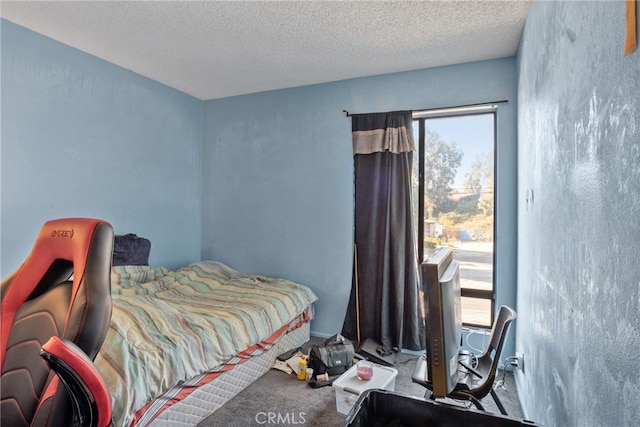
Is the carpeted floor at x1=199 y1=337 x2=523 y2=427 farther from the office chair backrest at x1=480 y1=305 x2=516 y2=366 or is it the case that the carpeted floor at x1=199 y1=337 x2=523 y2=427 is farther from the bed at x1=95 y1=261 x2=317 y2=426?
the office chair backrest at x1=480 y1=305 x2=516 y2=366

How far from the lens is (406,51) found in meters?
2.90

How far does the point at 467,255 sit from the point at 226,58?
2.69m

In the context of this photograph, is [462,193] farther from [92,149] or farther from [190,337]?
[92,149]

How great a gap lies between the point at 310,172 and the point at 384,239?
1.04 meters

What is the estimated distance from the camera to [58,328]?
1.14 metres

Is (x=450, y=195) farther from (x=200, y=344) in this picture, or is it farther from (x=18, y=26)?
(x=18, y=26)

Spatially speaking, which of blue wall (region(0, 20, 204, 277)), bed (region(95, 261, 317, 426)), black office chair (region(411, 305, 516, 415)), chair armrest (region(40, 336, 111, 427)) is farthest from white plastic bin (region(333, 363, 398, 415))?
blue wall (region(0, 20, 204, 277))

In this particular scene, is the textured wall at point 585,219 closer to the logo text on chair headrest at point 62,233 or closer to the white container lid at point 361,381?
the white container lid at point 361,381

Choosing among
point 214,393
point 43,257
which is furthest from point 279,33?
point 214,393

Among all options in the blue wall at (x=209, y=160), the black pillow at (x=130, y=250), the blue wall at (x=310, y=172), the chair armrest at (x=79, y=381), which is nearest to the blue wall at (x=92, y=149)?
the blue wall at (x=209, y=160)

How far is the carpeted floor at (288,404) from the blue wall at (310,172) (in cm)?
73

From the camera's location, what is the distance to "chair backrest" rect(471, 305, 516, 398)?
1.68m

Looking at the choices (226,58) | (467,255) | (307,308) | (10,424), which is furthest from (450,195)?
(10,424)

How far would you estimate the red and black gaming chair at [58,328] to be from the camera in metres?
0.97
